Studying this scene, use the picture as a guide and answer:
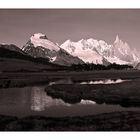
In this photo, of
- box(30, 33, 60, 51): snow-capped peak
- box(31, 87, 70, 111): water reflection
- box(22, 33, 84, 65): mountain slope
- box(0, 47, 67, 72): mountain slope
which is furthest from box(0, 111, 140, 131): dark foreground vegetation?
box(30, 33, 60, 51): snow-capped peak

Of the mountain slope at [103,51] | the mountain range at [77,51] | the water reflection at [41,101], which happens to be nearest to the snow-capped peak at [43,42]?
the mountain range at [77,51]

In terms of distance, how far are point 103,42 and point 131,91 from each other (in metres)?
0.81

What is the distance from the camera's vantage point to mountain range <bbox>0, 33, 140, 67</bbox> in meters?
5.05

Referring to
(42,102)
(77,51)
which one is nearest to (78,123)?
(42,102)

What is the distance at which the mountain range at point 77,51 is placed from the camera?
16.6 ft

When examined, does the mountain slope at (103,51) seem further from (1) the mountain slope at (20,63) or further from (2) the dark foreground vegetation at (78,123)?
(2) the dark foreground vegetation at (78,123)

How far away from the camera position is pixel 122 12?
5059 mm

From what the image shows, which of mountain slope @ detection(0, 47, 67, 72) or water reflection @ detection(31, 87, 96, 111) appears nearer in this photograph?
water reflection @ detection(31, 87, 96, 111)

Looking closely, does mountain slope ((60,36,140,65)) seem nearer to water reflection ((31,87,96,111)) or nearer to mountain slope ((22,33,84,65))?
mountain slope ((22,33,84,65))

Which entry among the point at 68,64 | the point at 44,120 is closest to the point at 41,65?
the point at 68,64

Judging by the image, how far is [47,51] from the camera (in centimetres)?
507

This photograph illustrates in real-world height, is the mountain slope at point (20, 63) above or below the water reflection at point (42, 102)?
above
